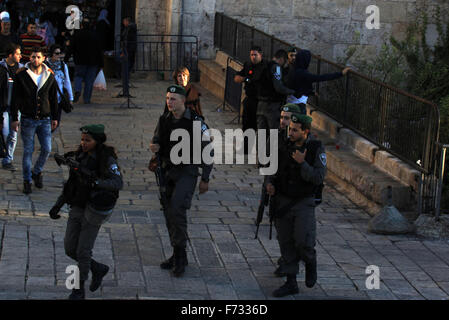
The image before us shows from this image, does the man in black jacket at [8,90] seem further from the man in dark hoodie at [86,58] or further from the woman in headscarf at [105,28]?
the woman in headscarf at [105,28]

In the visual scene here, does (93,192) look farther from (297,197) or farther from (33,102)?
(33,102)

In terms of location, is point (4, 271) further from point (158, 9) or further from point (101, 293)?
point (158, 9)

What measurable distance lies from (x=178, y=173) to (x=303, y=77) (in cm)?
431

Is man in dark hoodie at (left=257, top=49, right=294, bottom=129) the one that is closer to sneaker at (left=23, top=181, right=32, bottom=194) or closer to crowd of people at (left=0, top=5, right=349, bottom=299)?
crowd of people at (left=0, top=5, right=349, bottom=299)

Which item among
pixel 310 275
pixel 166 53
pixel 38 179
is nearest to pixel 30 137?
pixel 38 179

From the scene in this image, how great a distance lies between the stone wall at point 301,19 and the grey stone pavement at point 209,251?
9.12 metres

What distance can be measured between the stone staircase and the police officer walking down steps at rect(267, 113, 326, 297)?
2960 millimetres

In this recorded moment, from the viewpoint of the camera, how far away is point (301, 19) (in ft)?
68.6

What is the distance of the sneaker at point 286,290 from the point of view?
289 inches

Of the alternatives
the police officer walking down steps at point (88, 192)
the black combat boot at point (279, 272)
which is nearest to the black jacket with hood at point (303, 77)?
the black combat boot at point (279, 272)

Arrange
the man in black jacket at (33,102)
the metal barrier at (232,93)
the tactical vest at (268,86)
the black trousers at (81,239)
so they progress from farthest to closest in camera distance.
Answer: the metal barrier at (232,93)
the tactical vest at (268,86)
the man in black jacket at (33,102)
the black trousers at (81,239)

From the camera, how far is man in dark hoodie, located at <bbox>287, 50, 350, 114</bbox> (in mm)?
11602

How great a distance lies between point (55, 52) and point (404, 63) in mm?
10731

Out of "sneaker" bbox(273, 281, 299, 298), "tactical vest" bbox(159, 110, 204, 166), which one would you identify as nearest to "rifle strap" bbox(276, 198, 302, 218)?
"sneaker" bbox(273, 281, 299, 298)
